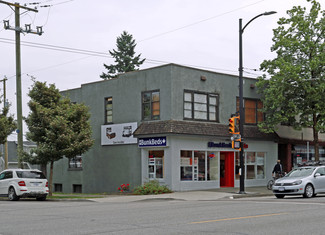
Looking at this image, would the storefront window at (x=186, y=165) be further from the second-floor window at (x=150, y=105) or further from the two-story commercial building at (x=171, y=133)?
the second-floor window at (x=150, y=105)

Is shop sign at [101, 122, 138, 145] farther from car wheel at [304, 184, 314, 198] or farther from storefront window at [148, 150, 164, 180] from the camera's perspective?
car wheel at [304, 184, 314, 198]

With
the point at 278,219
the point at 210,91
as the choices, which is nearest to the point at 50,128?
the point at 210,91

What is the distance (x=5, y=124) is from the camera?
32.1 m

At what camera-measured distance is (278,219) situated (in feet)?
39.2

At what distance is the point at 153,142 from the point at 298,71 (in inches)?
371

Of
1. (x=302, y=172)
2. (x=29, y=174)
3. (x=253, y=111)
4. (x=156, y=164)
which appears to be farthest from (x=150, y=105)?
(x=302, y=172)

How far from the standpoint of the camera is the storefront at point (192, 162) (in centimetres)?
2711

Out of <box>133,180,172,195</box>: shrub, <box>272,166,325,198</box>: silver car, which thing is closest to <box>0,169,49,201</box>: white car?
<box>133,180,172,195</box>: shrub

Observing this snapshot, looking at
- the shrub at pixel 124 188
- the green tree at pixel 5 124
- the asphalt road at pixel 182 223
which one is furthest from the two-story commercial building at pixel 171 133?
the asphalt road at pixel 182 223

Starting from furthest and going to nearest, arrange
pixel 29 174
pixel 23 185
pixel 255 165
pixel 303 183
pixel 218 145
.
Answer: pixel 255 165
pixel 218 145
pixel 29 174
pixel 23 185
pixel 303 183

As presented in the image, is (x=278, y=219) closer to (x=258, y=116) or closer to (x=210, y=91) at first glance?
(x=210, y=91)

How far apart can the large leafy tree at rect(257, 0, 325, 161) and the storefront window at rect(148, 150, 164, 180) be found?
23.9 ft

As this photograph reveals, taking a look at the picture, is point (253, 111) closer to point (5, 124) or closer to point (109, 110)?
point (109, 110)

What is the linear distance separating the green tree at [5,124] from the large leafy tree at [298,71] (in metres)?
16.7
